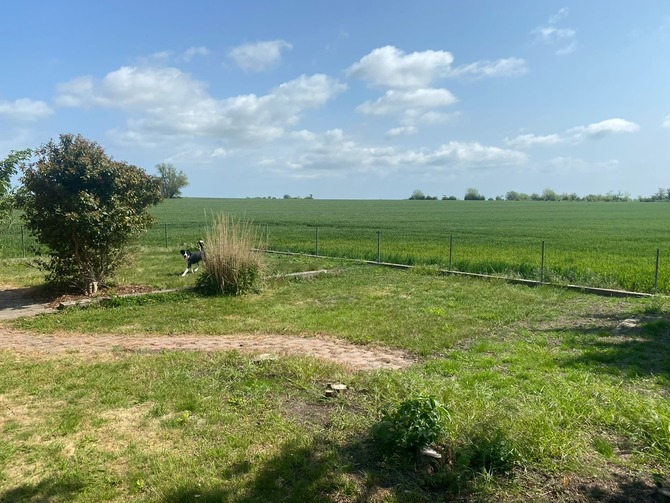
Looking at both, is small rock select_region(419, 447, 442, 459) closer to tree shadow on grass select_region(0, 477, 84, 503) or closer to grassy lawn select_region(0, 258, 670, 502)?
grassy lawn select_region(0, 258, 670, 502)

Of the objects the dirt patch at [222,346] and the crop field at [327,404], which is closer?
the crop field at [327,404]

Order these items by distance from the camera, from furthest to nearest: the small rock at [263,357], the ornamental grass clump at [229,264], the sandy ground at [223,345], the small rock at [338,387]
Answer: the ornamental grass clump at [229,264] < the sandy ground at [223,345] < the small rock at [263,357] < the small rock at [338,387]

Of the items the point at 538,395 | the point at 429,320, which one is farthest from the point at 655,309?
the point at 538,395

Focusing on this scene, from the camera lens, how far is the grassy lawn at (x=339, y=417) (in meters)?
3.19

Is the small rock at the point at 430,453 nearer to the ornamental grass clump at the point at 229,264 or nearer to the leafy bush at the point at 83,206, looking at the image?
the ornamental grass clump at the point at 229,264

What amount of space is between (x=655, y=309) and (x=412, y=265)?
7.45m

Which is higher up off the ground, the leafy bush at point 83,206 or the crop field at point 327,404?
the leafy bush at point 83,206

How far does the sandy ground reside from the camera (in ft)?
20.1

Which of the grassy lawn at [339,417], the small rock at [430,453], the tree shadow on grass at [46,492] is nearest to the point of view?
the tree shadow on grass at [46,492]

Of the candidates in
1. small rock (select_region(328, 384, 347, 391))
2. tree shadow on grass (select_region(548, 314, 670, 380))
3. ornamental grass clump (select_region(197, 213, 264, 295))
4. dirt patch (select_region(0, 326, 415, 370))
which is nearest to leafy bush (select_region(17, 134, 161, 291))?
ornamental grass clump (select_region(197, 213, 264, 295))

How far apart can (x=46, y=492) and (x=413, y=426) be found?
2398 mm

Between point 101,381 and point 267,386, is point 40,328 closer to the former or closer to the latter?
point 101,381

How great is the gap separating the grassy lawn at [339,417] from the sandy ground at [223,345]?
0.29 meters

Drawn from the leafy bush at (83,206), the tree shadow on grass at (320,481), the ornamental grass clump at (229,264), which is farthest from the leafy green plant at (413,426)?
the leafy bush at (83,206)
